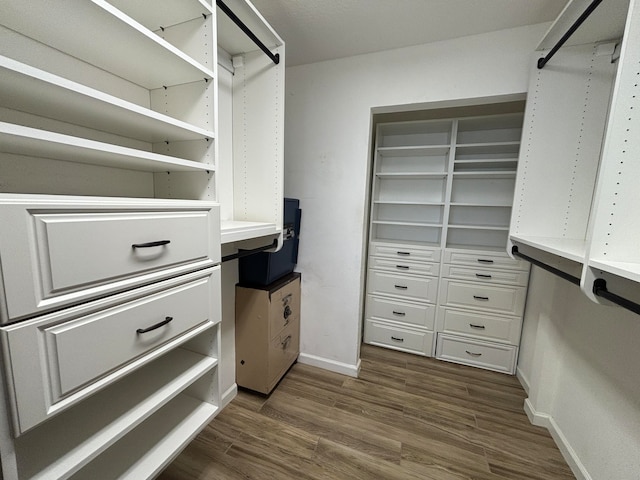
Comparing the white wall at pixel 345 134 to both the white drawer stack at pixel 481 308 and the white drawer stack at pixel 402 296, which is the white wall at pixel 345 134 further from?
the white drawer stack at pixel 481 308

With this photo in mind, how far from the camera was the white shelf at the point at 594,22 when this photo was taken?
3.46ft

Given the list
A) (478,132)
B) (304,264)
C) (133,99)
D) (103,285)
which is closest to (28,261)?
(103,285)

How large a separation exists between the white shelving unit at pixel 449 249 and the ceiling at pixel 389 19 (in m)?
0.79

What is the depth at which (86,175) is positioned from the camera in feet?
2.79

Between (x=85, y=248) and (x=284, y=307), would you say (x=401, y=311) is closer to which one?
(x=284, y=307)

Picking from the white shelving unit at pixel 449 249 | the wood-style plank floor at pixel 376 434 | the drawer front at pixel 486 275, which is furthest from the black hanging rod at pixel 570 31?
the wood-style plank floor at pixel 376 434

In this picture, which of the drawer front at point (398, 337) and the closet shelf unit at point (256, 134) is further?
the drawer front at point (398, 337)

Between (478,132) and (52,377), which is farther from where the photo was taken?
(478,132)

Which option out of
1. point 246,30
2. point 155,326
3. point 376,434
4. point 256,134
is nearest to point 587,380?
point 376,434

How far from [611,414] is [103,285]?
6.84ft

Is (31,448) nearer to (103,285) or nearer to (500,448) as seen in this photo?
(103,285)

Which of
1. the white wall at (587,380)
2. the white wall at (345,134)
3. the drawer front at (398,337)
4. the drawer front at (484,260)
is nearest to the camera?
the white wall at (587,380)

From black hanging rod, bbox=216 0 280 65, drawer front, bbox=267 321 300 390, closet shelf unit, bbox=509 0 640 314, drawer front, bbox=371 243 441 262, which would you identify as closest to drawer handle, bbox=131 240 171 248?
black hanging rod, bbox=216 0 280 65

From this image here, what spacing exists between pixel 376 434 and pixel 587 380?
46.6 inches
